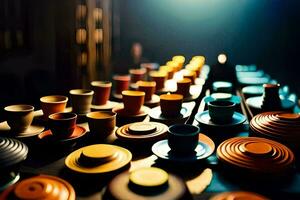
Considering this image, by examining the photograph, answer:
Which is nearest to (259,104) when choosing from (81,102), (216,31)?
(81,102)

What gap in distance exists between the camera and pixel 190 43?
6480 mm

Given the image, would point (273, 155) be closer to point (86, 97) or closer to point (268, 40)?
point (86, 97)

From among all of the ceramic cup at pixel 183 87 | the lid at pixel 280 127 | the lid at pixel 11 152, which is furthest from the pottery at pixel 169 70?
the lid at pixel 11 152

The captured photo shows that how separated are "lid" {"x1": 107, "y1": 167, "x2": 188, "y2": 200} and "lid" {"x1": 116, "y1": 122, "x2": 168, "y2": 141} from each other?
0.37 m

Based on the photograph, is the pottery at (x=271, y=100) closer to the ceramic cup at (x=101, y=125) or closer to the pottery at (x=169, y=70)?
the ceramic cup at (x=101, y=125)

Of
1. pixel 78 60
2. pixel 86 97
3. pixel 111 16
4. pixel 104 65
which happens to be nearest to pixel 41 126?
pixel 86 97

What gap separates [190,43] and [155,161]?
5449mm

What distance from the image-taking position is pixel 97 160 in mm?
1142

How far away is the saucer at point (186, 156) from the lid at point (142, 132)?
0.23ft

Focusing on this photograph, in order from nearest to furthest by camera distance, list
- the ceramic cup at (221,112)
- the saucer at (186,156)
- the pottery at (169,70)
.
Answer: the saucer at (186,156) → the ceramic cup at (221,112) → the pottery at (169,70)

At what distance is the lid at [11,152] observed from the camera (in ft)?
3.47

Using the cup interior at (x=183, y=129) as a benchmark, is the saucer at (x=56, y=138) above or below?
below

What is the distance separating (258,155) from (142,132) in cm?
49

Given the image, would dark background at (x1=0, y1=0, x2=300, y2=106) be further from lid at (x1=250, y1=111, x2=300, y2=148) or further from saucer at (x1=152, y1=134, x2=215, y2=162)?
saucer at (x1=152, y1=134, x2=215, y2=162)
